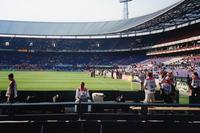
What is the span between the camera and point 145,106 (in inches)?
352

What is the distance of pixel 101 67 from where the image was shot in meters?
97.1

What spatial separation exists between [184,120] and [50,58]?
108 m

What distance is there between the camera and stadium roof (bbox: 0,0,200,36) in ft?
251

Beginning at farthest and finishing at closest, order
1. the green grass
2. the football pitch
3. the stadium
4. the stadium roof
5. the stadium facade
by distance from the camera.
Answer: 1. the stadium facade
2. the stadium roof
3. the football pitch
4. the green grass
5. the stadium

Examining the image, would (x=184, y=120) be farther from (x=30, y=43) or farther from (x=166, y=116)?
(x=30, y=43)

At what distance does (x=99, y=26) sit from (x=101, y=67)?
27117 mm

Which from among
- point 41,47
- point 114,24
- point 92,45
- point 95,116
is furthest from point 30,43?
point 95,116

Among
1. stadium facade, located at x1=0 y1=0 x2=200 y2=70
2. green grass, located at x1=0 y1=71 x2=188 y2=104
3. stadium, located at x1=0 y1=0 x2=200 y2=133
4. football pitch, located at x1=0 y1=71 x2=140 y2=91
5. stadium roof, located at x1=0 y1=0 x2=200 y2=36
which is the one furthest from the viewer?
stadium facade, located at x1=0 y1=0 x2=200 y2=70

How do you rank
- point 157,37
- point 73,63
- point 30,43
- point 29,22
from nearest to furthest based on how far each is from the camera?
point 157,37
point 73,63
point 30,43
point 29,22

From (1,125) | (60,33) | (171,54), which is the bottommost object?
(1,125)

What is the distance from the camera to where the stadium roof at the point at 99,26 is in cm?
7656

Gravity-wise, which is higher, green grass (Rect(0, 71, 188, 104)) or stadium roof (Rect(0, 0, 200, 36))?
stadium roof (Rect(0, 0, 200, 36))

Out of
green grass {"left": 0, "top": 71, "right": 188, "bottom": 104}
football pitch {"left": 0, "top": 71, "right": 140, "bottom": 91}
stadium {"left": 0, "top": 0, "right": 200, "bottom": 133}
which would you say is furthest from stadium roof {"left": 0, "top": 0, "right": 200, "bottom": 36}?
green grass {"left": 0, "top": 71, "right": 188, "bottom": 104}

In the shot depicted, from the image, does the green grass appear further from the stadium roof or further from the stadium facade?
the stadium facade
